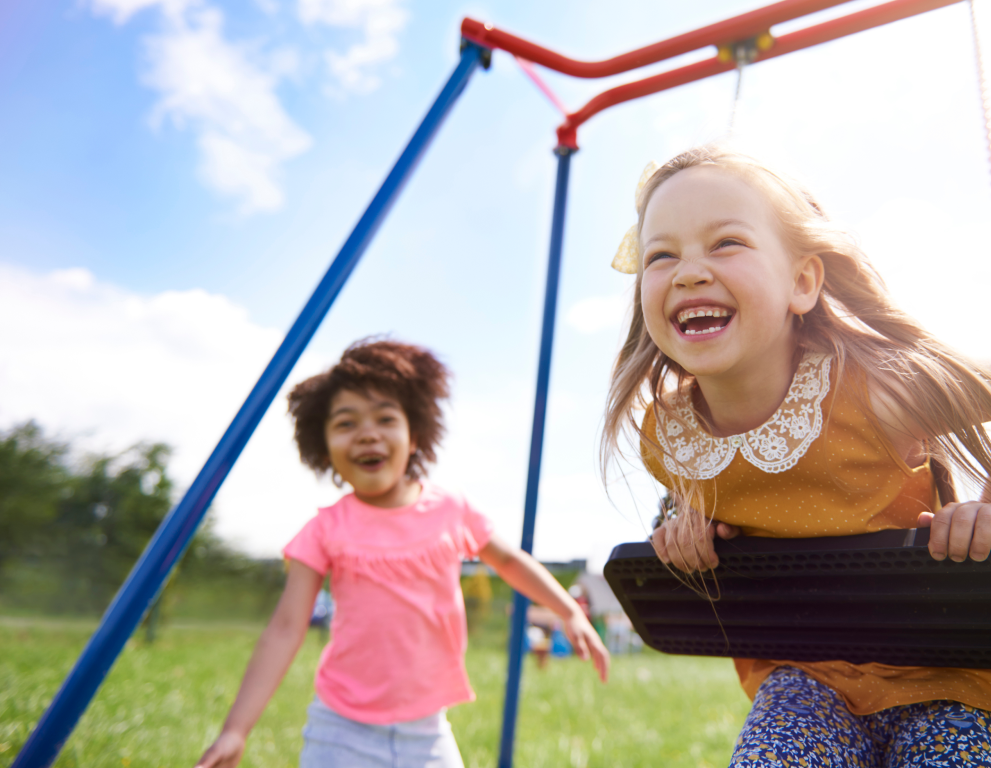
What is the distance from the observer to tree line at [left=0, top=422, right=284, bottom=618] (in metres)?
6.95

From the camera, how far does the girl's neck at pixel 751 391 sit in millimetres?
1318

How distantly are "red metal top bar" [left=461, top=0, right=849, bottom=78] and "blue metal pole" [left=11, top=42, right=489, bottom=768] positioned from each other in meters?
0.16

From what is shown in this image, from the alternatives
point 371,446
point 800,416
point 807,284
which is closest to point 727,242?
point 807,284

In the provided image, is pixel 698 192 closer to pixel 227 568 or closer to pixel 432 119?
pixel 432 119

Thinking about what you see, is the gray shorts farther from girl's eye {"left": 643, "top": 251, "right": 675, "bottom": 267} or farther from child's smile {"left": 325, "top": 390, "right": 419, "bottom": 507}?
girl's eye {"left": 643, "top": 251, "right": 675, "bottom": 267}

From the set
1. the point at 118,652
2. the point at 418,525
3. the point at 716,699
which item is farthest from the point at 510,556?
the point at 716,699

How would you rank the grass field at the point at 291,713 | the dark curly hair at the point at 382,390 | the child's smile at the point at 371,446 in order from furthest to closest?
the grass field at the point at 291,713 < the dark curly hair at the point at 382,390 < the child's smile at the point at 371,446

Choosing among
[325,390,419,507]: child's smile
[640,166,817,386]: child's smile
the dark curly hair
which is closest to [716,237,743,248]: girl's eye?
[640,166,817,386]: child's smile

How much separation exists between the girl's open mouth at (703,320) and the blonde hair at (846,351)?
0.73ft

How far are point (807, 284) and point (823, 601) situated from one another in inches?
22.7

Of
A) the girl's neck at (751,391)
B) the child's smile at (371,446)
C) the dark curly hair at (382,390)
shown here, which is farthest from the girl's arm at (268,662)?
the girl's neck at (751,391)

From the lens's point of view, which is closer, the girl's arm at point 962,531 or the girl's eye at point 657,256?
the girl's arm at point 962,531

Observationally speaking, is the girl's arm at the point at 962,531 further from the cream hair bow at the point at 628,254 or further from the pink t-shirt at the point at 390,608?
the pink t-shirt at the point at 390,608

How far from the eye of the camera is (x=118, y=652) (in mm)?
1291
